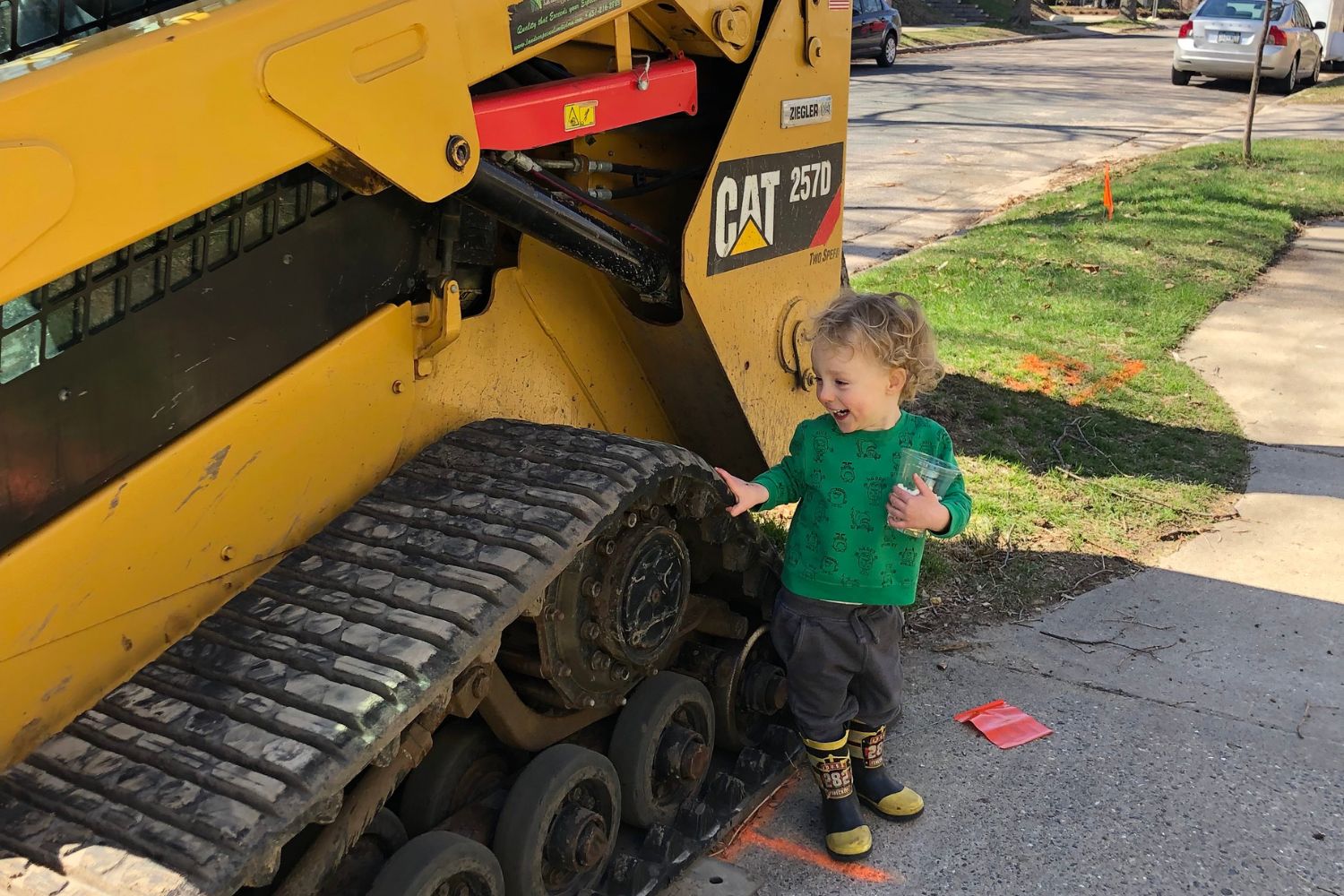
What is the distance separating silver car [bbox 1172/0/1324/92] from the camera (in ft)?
67.8

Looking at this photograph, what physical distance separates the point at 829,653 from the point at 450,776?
93cm

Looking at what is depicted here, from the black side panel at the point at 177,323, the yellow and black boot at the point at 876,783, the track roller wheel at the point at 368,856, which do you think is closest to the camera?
the black side panel at the point at 177,323

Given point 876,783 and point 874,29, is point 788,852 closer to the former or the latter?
point 876,783

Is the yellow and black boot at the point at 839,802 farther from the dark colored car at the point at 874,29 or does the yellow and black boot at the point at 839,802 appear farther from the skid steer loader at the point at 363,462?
the dark colored car at the point at 874,29

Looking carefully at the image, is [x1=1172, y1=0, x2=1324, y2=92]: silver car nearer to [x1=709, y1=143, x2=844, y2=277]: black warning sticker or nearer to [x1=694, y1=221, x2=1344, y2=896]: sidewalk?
[x1=694, y1=221, x2=1344, y2=896]: sidewalk

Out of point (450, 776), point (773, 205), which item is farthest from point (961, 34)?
point (450, 776)

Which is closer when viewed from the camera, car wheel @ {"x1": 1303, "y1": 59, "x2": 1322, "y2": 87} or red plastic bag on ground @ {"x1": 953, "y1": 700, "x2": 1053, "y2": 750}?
red plastic bag on ground @ {"x1": 953, "y1": 700, "x2": 1053, "y2": 750}

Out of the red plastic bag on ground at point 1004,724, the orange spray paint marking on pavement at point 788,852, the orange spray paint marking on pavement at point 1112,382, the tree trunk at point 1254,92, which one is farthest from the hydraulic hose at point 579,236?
the tree trunk at point 1254,92

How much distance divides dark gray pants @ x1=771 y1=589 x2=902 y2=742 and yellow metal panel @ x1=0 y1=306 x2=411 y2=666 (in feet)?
3.43

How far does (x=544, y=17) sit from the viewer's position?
8.09ft

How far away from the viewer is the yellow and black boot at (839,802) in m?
3.05

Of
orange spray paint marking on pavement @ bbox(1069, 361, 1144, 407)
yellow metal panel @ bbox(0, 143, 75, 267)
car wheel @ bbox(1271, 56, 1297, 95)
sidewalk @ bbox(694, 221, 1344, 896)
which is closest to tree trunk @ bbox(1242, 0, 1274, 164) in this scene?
orange spray paint marking on pavement @ bbox(1069, 361, 1144, 407)

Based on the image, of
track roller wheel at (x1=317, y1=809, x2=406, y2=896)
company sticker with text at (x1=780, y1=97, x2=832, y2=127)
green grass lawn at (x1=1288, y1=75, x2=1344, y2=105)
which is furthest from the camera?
green grass lawn at (x1=1288, y1=75, x2=1344, y2=105)

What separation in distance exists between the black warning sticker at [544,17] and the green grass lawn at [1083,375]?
239cm
